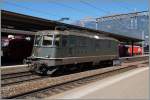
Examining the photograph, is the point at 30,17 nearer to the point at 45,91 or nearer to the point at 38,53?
the point at 38,53

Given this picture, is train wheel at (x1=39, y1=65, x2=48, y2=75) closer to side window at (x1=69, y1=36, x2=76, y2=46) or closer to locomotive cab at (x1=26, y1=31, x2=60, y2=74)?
locomotive cab at (x1=26, y1=31, x2=60, y2=74)

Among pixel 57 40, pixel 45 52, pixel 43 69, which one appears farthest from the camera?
pixel 45 52

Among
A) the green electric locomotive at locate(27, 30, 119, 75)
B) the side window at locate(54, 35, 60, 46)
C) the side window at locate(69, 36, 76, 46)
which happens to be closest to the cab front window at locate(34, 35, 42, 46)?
the green electric locomotive at locate(27, 30, 119, 75)

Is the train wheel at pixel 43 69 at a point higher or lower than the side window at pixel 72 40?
lower

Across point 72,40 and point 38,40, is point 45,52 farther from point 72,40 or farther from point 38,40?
point 72,40

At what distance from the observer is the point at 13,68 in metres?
22.5

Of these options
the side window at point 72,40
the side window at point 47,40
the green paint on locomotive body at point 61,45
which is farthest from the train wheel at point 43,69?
the side window at point 72,40

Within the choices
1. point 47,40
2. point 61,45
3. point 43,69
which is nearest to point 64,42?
point 61,45

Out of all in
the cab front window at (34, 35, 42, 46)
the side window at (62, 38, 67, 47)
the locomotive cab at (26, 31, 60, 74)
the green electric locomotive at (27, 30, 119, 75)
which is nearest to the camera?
the locomotive cab at (26, 31, 60, 74)

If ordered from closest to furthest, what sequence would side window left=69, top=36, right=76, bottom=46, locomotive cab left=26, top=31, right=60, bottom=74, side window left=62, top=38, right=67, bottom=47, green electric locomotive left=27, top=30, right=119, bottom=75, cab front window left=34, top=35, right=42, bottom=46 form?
1. locomotive cab left=26, top=31, right=60, bottom=74
2. green electric locomotive left=27, top=30, right=119, bottom=75
3. side window left=62, top=38, right=67, bottom=47
4. cab front window left=34, top=35, right=42, bottom=46
5. side window left=69, top=36, right=76, bottom=46

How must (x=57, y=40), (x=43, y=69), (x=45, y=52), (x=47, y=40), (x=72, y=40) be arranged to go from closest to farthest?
(x=43, y=69) → (x=57, y=40) → (x=45, y=52) → (x=47, y=40) → (x=72, y=40)

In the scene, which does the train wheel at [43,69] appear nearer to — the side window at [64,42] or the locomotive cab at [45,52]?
the locomotive cab at [45,52]

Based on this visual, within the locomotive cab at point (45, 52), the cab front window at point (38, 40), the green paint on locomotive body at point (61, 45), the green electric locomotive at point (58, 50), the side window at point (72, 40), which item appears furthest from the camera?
the side window at point (72, 40)

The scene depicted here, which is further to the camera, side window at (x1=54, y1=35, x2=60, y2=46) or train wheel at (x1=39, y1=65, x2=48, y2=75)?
side window at (x1=54, y1=35, x2=60, y2=46)
